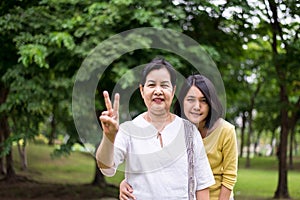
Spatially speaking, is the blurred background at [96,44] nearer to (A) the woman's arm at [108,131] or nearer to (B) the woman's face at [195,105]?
(B) the woman's face at [195,105]

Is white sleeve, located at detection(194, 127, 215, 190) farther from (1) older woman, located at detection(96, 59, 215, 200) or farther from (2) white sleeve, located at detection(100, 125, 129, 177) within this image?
(2) white sleeve, located at detection(100, 125, 129, 177)

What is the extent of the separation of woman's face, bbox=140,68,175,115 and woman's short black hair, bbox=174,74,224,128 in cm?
56

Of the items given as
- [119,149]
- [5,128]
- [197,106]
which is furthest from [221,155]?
[5,128]

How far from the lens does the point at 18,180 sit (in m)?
13.8

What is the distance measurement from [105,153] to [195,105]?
3.11ft

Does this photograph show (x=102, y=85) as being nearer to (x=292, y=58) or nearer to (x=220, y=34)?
(x=220, y=34)

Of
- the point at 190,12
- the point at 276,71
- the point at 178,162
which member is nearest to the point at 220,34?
the point at 190,12

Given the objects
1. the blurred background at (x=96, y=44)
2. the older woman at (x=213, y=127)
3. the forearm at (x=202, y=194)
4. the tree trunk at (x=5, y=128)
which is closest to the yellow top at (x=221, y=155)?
the older woman at (x=213, y=127)

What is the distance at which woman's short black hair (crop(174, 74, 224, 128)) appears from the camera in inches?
114

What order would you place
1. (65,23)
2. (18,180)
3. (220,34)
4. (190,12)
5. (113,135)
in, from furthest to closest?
(18,180) → (220,34) → (190,12) → (65,23) → (113,135)

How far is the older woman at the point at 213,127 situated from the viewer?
2891 millimetres

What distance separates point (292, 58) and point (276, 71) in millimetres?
1175

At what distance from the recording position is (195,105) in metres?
2.88

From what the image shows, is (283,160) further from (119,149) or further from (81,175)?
(119,149)
